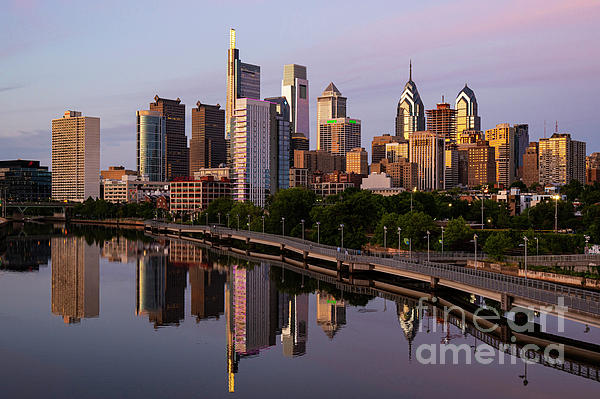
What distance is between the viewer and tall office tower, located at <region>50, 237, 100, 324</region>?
79625 mm

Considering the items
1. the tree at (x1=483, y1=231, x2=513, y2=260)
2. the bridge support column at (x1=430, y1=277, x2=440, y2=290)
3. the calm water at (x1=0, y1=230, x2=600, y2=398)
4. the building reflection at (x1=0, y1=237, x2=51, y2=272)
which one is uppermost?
the tree at (x1=483, y1=231, x2=513, y2=260)

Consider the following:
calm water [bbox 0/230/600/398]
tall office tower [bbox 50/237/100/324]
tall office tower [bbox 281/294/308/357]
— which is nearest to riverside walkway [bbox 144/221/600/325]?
calm water [bbox 0/230/600/398]

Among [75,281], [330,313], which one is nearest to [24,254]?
[75,281]

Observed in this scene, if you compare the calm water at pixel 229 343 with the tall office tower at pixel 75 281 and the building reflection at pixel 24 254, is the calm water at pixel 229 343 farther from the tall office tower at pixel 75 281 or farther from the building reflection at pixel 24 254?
the building reflection at pixel 24 254

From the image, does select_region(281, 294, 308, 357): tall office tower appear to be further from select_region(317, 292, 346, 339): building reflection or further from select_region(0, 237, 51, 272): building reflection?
select_region(0, 237, 51, 272): building reflection

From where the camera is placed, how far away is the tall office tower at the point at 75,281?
79.6 metres

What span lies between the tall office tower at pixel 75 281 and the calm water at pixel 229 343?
0.51 m

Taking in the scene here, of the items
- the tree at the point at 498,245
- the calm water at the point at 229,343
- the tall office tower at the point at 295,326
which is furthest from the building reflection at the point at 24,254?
the tree at the point at 498,245

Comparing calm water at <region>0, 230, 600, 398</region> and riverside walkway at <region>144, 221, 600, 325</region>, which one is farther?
riverside walkway at <region>144, 221, 600, 325</region>

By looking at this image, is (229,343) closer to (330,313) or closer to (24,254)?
(330,313)

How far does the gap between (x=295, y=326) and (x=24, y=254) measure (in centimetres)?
9985

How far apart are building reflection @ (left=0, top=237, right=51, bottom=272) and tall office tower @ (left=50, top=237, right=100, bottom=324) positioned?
2931 mm

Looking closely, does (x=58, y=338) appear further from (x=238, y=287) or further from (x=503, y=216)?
(x=503, y=216)

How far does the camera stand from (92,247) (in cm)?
16238
